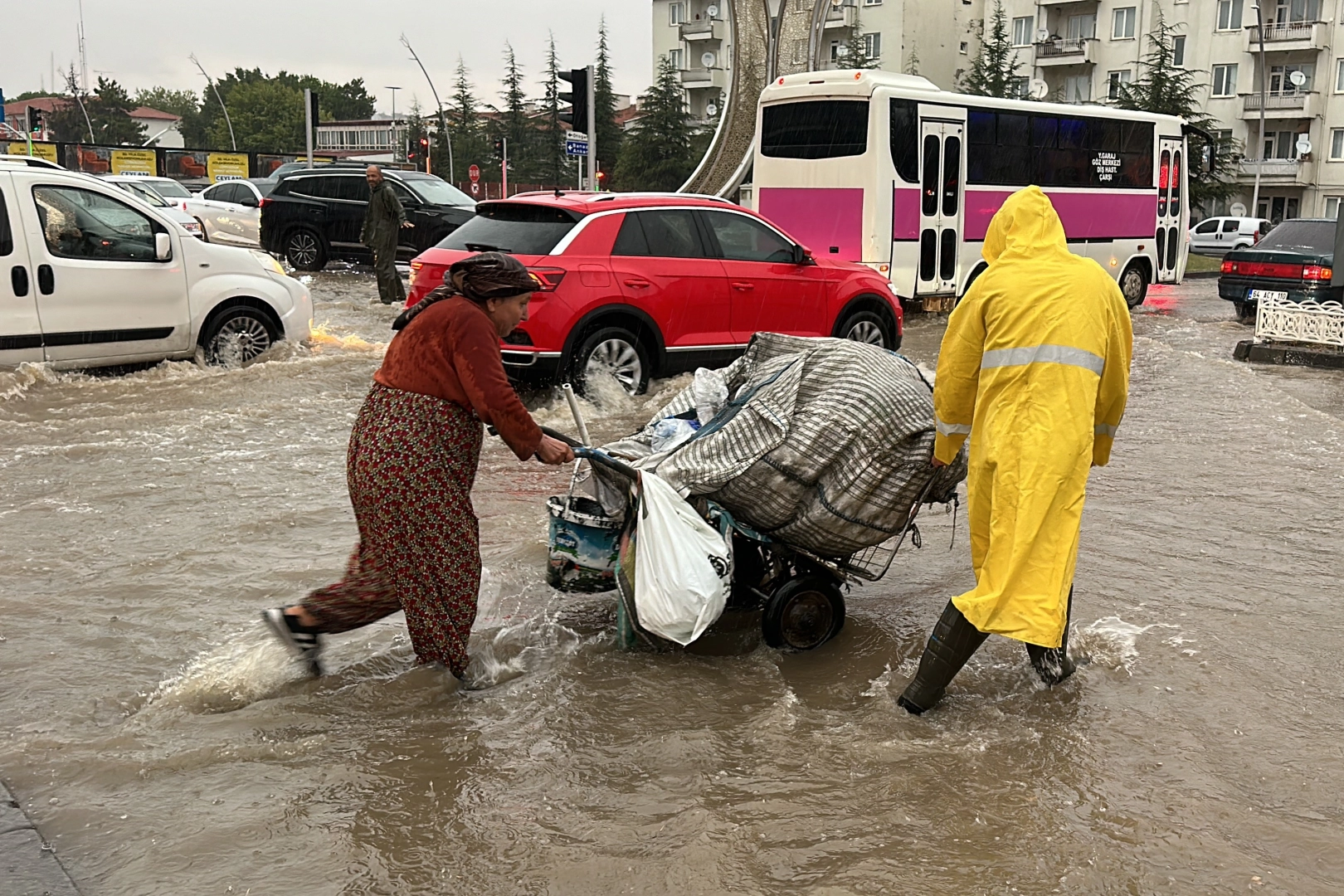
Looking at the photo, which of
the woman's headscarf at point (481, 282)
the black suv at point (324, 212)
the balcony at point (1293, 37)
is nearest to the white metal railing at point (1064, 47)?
the balcony at point (1293, 37)

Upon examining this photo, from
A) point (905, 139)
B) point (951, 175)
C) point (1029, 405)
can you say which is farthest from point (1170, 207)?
point (1029, 405)

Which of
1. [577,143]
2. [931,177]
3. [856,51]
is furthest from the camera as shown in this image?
[856,51]

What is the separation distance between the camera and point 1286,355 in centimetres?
1424

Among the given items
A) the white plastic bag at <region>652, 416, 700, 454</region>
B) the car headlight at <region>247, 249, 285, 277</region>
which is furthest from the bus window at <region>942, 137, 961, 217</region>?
the white plastic bag at <region>652, 416, 700, 454</region>

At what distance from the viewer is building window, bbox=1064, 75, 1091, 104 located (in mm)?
61344

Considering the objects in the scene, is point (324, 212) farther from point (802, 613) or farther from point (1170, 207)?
point (802, 613)

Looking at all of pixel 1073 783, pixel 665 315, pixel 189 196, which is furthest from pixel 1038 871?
pixel 189 196

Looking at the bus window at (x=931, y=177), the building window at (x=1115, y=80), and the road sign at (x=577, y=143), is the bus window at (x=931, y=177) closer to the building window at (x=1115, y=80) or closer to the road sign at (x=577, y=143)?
the road sign at (x=577, y=143)

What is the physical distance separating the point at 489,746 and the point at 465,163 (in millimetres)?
72687

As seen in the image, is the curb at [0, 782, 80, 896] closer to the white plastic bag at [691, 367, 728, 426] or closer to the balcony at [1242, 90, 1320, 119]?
the white plastic bag at [691, 367, 728, 426]

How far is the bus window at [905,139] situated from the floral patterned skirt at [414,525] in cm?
1291

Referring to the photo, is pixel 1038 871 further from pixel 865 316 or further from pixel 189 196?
pixel 189 196

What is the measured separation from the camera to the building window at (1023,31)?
62.8 meters

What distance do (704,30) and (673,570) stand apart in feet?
241
